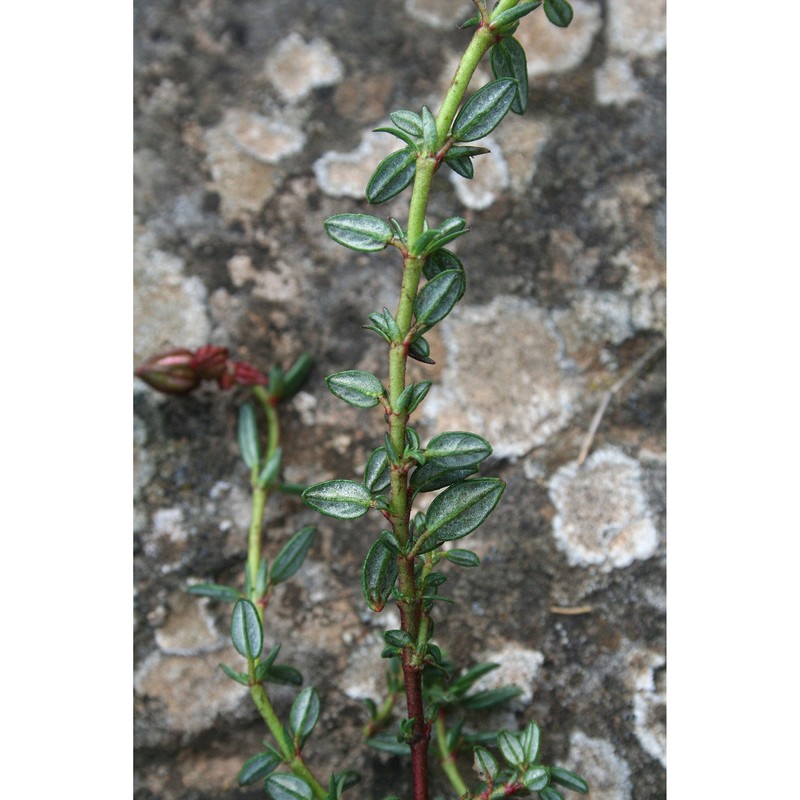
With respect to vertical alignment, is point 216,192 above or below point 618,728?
above

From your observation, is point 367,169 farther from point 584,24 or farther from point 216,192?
point 584,24

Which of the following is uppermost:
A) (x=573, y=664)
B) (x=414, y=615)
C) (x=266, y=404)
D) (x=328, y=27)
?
(x=328, y=27)

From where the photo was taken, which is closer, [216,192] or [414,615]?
[414,615]

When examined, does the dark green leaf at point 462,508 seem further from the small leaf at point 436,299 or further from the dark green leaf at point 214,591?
the dark green leaf at point 214,591

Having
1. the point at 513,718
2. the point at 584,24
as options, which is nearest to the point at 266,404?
the point at 513,718

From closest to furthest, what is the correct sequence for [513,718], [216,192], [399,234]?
[399,234]
[513,718]
[216,192]

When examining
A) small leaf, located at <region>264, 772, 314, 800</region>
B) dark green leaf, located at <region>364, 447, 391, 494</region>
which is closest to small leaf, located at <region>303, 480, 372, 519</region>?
dark green leaf, located at <region>364, 447, 391, 494</region>

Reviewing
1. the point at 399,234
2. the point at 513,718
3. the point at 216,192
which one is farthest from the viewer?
the point at 216,192
